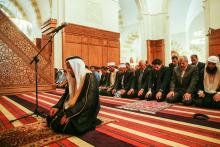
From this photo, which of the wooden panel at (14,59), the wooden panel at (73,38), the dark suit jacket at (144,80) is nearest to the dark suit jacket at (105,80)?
the dark suit jacket at (144,80)

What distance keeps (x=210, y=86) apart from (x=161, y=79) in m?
0.94

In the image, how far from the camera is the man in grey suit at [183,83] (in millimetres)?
3303

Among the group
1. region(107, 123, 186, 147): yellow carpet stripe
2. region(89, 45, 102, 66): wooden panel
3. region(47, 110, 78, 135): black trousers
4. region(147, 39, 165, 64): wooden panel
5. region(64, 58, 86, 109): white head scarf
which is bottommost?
region(107, 123, 186, 147): yellow carpet stripe

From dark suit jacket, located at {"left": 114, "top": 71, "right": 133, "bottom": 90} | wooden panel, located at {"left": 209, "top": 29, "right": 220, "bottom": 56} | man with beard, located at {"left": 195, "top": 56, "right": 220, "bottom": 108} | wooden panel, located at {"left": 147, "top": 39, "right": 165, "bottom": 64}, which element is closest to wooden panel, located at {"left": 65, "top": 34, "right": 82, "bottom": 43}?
dark suit jacket, located at {"left": 114, "top": 71, "right": 133, "bottom": 90}

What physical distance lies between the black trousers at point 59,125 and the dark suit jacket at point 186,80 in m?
2.35

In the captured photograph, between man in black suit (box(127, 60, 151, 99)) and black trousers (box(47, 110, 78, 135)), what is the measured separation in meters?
2.32

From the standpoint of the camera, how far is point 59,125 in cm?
184

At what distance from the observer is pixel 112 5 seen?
28.7 feet

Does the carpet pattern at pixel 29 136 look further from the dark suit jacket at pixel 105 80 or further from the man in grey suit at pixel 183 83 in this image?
the dark suit jacket at pixel 105 80

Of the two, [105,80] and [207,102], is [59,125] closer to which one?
[207,102]

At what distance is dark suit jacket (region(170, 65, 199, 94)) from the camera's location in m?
3.35

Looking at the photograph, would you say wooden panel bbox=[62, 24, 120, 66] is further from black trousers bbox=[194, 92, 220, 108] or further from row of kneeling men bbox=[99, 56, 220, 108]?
black trousers bbox=[194, 92, 220, 108]

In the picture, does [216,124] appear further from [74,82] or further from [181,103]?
[74,82]

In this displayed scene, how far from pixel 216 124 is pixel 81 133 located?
1.49 metres
